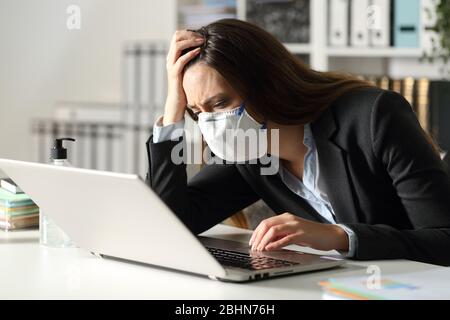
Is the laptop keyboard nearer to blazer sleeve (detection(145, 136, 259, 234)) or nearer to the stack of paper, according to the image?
blazer sleeve (detection(145, 136, 259, 234))

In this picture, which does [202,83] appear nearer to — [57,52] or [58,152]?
[58,152]

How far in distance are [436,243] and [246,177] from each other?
0.51 m

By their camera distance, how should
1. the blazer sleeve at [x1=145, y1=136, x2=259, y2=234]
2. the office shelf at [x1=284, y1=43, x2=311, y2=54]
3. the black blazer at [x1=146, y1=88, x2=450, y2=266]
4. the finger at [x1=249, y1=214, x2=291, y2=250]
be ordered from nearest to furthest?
1. the finger at [x1=249, y1=214, x2=291, y2=250]
2. the black blazer at [x1=146, y1=88, x2=450, y2=266]
3. the blazer sleeve at [x1=145, y1=136, x2=259, y2=234]
4. the office shelf at [x1=284, y1=43, x2=311, y2=54]

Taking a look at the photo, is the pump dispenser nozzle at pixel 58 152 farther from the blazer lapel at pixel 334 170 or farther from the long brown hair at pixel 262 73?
the blazer lapel at pixel 334 170

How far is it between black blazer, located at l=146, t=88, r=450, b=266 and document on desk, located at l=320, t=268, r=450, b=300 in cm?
19

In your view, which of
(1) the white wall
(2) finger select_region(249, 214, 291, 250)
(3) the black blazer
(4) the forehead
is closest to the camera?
(2) finger select_region(249, 214, 291, 250)

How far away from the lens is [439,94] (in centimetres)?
320

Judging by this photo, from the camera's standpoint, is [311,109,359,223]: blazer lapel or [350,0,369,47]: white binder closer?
[311,109,359,223]: blazer lapel

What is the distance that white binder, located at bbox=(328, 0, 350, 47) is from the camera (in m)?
3.43

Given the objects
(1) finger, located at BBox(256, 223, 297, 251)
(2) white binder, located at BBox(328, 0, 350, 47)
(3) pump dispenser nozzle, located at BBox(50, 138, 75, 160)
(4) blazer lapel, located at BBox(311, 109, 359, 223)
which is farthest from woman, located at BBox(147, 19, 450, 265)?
(2) white binder, located at BBox(328, 0, 350, 47)

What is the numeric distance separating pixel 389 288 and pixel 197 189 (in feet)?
2.62

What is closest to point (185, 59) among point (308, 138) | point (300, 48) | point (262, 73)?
point (262, 73)
